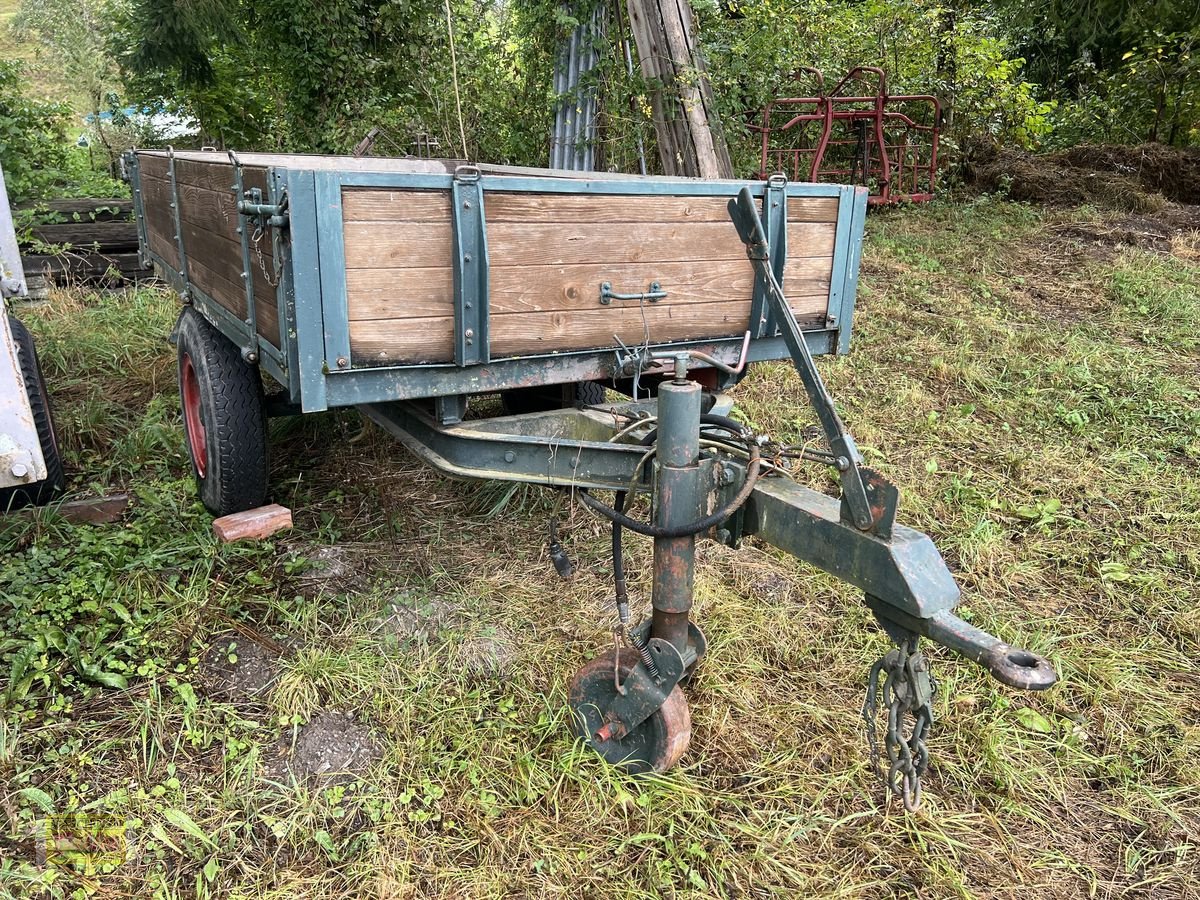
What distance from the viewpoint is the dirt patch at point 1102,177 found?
9.30 m

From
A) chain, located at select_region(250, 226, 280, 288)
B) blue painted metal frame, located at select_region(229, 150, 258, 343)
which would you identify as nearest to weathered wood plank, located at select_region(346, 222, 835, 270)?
chain, located at select_region(250, 226, 280, 288)

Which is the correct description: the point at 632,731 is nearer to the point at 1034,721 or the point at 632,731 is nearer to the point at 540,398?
the point at 1034,721

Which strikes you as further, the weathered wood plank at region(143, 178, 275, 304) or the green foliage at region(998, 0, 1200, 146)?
the green foliage at region(998, 0, 1200, 146)

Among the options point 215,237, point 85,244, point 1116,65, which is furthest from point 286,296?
point 1116,65

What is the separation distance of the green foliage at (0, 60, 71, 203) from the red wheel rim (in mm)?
4573

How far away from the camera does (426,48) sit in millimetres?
8930

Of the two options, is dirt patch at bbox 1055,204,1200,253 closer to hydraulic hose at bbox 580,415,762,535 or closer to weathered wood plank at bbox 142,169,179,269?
hydraulic hose at bbox 580,415,762,535

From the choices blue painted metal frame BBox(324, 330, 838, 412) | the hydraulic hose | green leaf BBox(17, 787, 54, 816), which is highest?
blue painted metal frame BBox(324, 330, 838, 412)

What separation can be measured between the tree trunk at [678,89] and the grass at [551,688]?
2503 millimetres

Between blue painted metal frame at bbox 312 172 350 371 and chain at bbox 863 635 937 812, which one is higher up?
blue painted metal frame at bbox 312 172 350 371

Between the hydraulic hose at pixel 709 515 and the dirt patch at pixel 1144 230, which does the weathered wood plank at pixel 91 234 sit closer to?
→ the hydraulic hose at pixel 709 515

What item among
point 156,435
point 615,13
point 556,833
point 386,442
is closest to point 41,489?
point 156,435

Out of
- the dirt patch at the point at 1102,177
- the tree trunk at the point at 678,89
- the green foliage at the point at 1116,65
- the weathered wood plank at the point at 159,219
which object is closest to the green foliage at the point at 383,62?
the tree trunk at the point at 678,89

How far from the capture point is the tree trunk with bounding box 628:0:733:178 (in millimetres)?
6184
